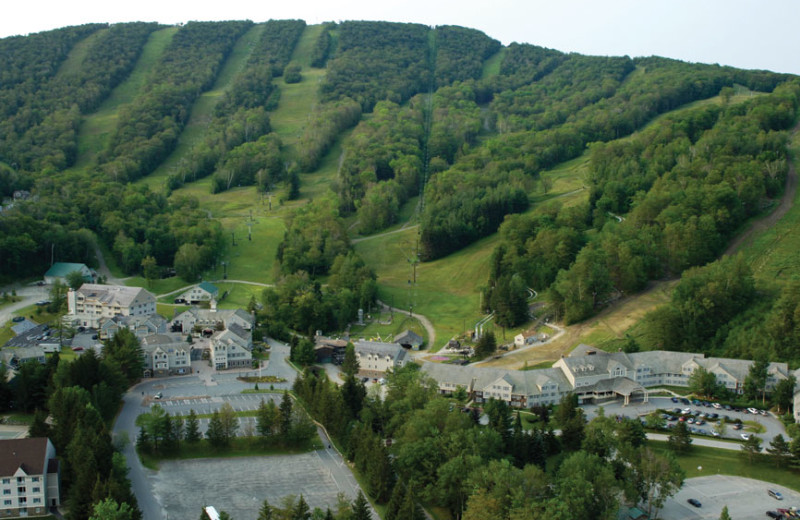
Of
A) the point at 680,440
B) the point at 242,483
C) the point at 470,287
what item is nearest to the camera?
the point at 242,483

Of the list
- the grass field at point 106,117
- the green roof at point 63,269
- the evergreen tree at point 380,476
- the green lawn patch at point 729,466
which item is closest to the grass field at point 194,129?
the grass field at point 106,117

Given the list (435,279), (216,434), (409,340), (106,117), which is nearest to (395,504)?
(216,434)

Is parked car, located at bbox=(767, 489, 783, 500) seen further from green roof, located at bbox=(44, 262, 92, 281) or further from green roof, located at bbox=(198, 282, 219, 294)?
green roof, located at bbox=(44, 262, 92, 281)

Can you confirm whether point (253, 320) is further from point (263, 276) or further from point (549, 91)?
point (549, 91)

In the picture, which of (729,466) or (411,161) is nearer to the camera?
(729,466)

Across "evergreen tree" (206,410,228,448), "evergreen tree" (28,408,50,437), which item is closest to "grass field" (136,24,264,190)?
"evergreen tree" (206,410,228,448)

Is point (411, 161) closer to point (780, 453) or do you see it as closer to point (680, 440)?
point (680, 440)
